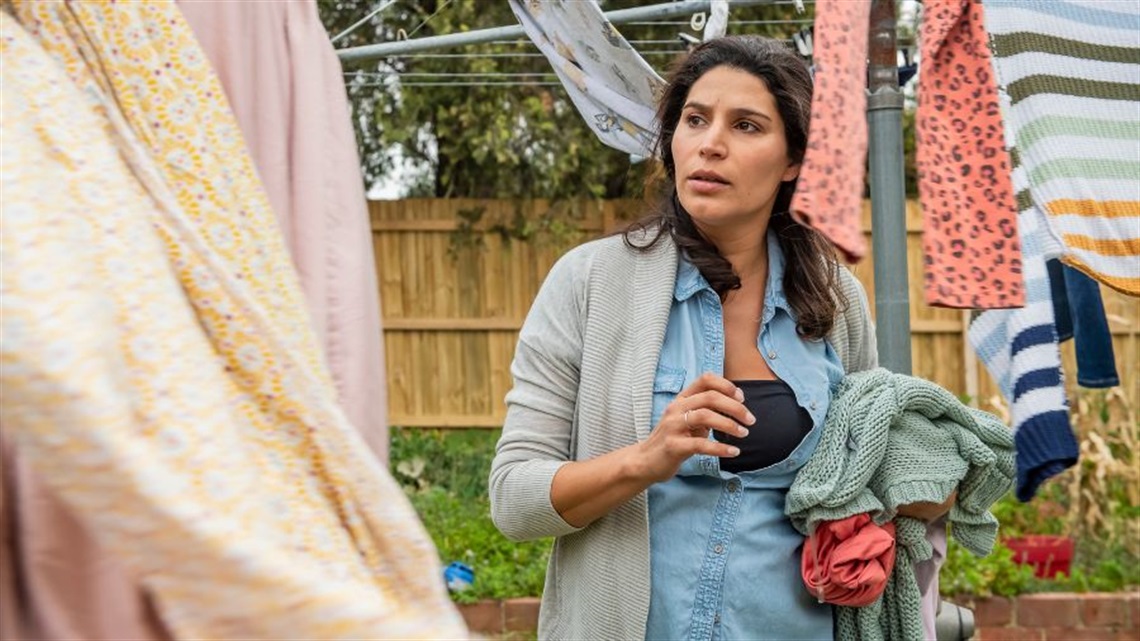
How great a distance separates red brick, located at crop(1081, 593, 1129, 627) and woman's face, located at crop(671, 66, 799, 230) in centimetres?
456

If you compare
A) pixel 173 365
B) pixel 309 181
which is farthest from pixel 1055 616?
pixel 173 365

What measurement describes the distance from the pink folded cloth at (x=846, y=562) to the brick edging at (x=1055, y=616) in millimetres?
4205

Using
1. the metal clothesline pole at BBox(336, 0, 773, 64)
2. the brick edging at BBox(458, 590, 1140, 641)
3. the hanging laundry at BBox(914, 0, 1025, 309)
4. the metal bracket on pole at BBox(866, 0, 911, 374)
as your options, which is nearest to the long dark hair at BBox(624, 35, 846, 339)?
the hanging laundry at BBox(914, 0, 1025, 309)

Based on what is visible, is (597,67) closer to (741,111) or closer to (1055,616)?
(741,111)

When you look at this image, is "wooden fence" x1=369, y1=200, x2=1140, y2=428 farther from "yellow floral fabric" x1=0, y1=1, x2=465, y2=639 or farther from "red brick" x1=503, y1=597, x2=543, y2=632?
"yellow floral fabric" x1=0, y1=1, x2=465, y2=639

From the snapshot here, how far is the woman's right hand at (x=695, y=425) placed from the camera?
7.41ft

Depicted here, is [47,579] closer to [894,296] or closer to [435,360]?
[894,296]

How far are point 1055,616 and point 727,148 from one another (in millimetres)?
4629

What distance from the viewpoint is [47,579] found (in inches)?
56.7

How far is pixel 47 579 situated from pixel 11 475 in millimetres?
110

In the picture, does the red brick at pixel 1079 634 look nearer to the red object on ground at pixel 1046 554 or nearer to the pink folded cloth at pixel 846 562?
the red object on ground at pixel 1046 554

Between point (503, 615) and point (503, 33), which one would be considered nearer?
point (503, 33)

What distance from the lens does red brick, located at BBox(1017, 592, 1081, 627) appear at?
6.47 m

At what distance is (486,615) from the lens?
6.62 meters
